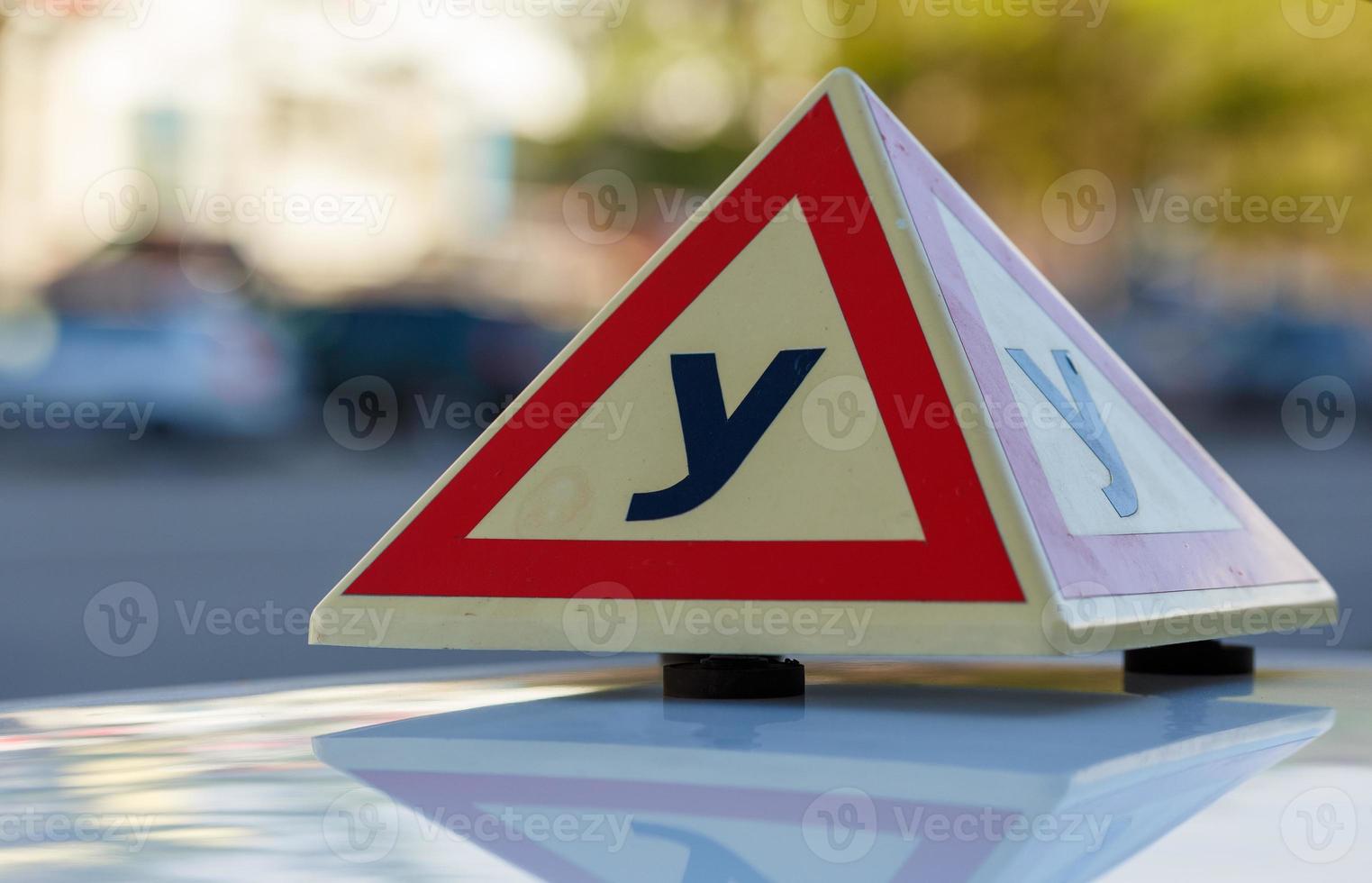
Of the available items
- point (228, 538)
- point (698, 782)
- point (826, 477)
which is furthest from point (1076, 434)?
point (228, 538)

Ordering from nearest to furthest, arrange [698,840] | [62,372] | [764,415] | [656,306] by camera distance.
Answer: [698,840] → [764,415] → [656,306] → [62,372]

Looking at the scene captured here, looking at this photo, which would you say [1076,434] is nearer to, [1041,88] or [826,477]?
[826,477]

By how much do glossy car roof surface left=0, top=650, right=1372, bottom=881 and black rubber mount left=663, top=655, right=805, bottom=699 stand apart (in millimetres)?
36

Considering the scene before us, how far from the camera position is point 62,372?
21.4 metres

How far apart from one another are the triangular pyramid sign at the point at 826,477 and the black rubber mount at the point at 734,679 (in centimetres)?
14

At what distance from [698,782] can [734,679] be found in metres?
0.69

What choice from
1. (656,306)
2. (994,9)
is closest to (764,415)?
(656,306)

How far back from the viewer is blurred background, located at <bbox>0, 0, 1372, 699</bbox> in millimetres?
22328

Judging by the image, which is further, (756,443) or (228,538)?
(228,538)

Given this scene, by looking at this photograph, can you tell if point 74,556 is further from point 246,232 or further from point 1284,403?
point 1284,403

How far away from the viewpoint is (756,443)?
283cm

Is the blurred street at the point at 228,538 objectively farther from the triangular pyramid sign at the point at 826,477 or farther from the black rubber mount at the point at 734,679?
the black rubber mount at the point at 734,679

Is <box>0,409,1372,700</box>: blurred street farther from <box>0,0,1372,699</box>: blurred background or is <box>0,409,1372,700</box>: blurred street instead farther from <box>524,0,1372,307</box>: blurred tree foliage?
<box>524,0,1372,307</box>: blurred tree foliage

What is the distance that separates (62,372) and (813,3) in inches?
578
